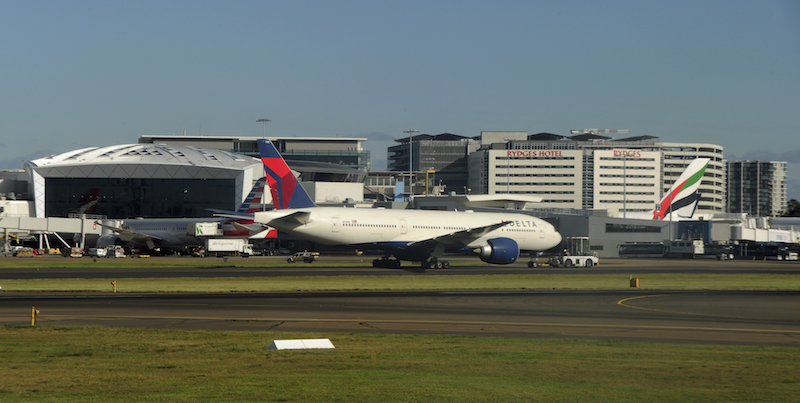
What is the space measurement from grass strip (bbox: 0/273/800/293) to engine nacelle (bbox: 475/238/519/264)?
561 cm

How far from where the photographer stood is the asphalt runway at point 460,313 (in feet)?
73.4

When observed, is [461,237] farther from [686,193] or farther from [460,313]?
[686,193]

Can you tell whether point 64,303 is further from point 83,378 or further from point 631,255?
point 631,255

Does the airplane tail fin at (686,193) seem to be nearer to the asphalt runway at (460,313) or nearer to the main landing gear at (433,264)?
the main landing gear at (433,264)

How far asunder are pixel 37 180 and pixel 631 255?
93972 millimetres

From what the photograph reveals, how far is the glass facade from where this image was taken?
4820 inches

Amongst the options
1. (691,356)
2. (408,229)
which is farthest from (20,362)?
(408,229)

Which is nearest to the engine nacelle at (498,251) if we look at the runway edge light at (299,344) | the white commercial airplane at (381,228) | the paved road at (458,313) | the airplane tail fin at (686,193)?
the white commercial airplane at (381,228)

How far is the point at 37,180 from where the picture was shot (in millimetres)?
120938

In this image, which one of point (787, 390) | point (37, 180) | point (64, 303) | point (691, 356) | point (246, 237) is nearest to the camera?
point (787, 390)

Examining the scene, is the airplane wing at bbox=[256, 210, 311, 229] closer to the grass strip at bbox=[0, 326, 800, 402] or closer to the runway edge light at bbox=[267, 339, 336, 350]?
the grass strip at bbox=[0, 326, 800, 402]

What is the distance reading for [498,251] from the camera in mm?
56156

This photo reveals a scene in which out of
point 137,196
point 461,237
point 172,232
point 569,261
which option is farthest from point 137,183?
point 569,261

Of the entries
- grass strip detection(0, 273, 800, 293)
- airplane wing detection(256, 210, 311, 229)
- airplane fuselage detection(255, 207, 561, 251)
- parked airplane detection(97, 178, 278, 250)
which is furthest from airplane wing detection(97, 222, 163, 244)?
grass strip detection(0, 273, 800, 293)
